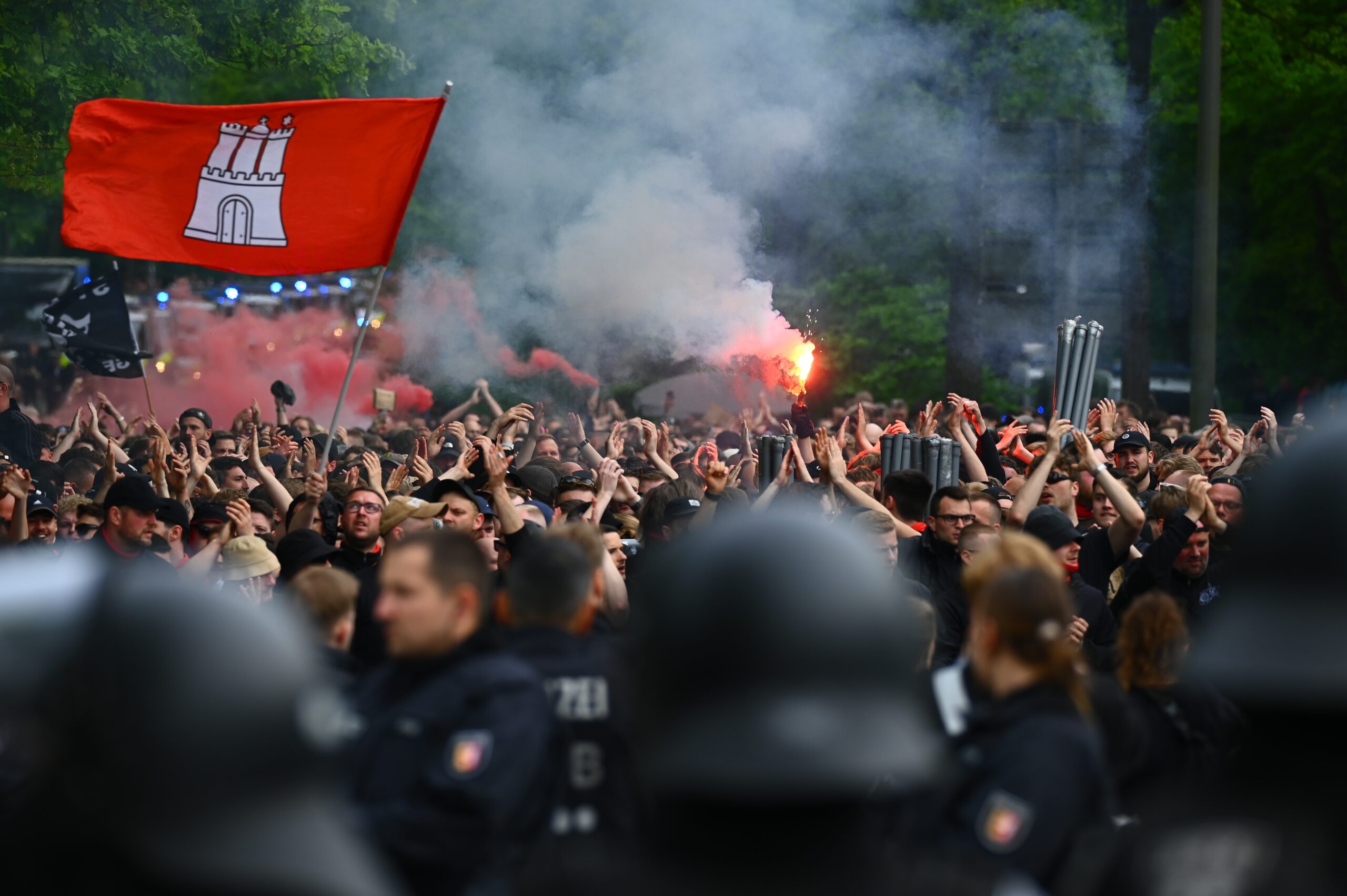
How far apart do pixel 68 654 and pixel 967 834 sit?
161 centimetres

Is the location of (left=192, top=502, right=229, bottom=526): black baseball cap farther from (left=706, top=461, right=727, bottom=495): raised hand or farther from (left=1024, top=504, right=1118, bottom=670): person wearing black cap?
(left=1024, top=504, right=1118, bottom=670): person wearing black cap

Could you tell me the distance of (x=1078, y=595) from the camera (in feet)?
19.8

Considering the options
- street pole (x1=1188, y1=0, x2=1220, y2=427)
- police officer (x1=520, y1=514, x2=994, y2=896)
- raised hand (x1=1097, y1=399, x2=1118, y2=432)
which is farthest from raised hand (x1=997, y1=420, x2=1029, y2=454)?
police officer (x1=520, y1=514, x2=994, y2=896)

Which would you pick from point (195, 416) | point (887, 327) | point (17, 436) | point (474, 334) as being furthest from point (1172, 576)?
point (474, 334)

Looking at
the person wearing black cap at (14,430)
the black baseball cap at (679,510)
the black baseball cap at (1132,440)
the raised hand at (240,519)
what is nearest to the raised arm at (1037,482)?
the black baseball cap at (679,510)

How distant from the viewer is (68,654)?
5.76 ft

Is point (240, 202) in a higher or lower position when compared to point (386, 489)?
higher

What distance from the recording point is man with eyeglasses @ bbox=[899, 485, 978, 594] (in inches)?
262

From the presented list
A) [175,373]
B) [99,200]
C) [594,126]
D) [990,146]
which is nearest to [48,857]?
[99,200]

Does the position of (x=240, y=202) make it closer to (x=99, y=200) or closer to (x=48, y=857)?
(x=99, y=200)

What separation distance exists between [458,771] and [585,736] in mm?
490

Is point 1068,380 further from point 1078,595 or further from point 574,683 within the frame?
point 574,683

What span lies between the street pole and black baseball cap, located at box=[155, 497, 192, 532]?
907 centimetres

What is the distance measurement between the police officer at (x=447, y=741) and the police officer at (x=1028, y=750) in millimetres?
855
